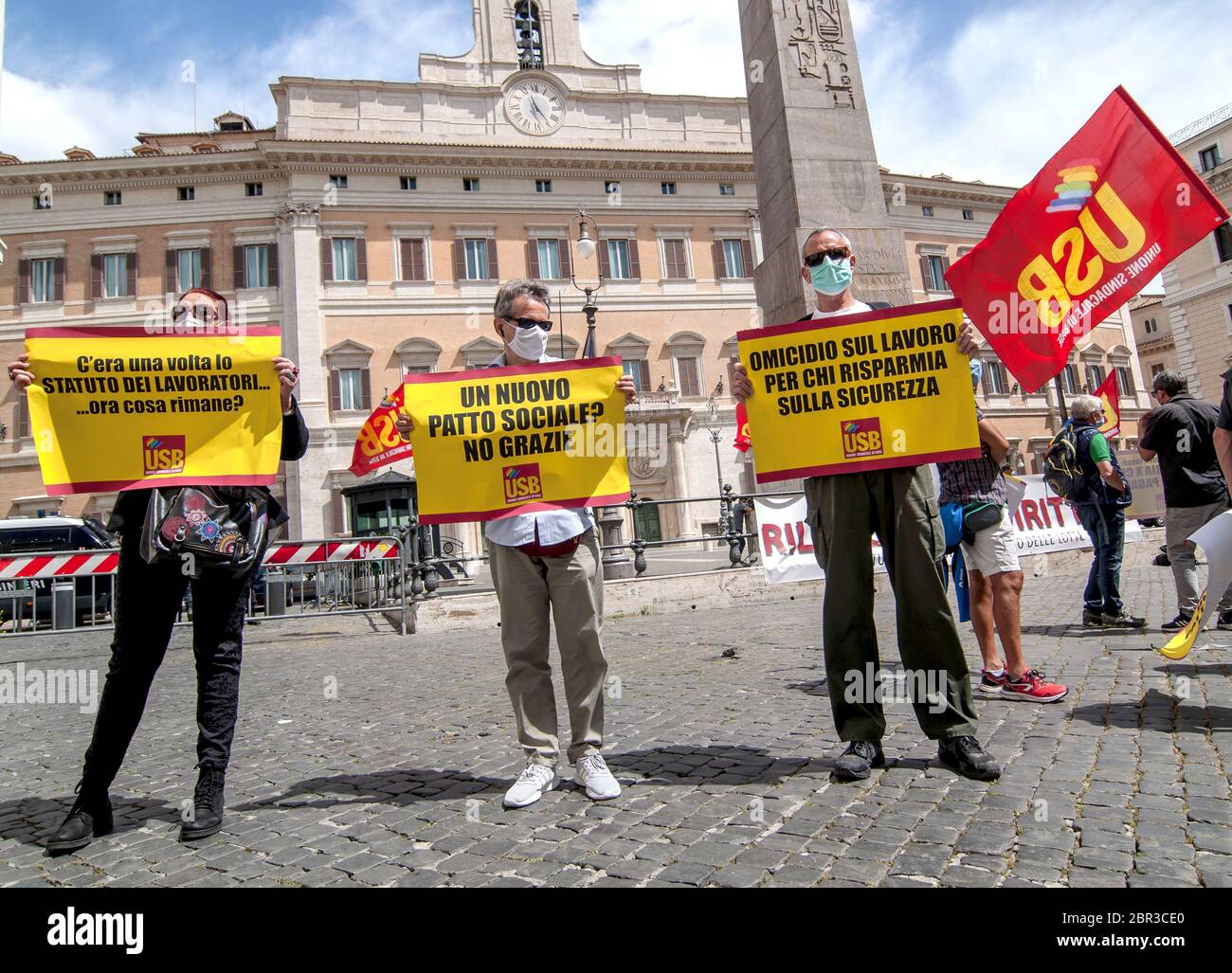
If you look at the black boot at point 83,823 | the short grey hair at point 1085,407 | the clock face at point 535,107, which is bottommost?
the black boot at point 83,823

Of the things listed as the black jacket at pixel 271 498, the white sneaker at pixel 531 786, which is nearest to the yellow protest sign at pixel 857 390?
the white sneaker at pixel 531 786

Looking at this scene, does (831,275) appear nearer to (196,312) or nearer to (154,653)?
(196,312)

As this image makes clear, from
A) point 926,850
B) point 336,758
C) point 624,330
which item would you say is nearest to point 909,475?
point 926,850

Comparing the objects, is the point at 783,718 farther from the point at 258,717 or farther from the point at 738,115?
the point at 738,115

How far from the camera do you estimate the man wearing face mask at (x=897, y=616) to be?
2.90 meters

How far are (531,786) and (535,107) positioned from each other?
36601mm

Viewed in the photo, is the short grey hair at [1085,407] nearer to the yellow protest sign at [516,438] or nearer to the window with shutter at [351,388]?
the yellow protest sign at [516,438]

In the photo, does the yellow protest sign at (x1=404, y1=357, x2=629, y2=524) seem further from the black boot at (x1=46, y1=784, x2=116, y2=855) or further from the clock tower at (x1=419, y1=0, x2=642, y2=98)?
the clock tower at (x1=419, y1=0, x2=642, y2=98)

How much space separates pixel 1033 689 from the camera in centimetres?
389

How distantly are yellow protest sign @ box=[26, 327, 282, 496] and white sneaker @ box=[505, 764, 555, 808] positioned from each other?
4.83 feet

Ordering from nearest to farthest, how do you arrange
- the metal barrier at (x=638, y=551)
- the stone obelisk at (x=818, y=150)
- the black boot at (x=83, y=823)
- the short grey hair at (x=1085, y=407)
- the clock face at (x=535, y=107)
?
the black boot at (x=83, y=823)
the short grey hair at (x=1085, y=407)
the stone obelisk at (x=818, y=150)
the metal barrier at (x=638, y=551)
the clock face at (x=535, y=107)

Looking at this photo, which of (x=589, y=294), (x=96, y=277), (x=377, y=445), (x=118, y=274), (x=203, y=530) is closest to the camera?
(x=203, y=530)

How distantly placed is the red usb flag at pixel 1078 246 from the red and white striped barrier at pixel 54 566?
9860 mm

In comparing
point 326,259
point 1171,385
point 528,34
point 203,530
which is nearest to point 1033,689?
point 1171,385
